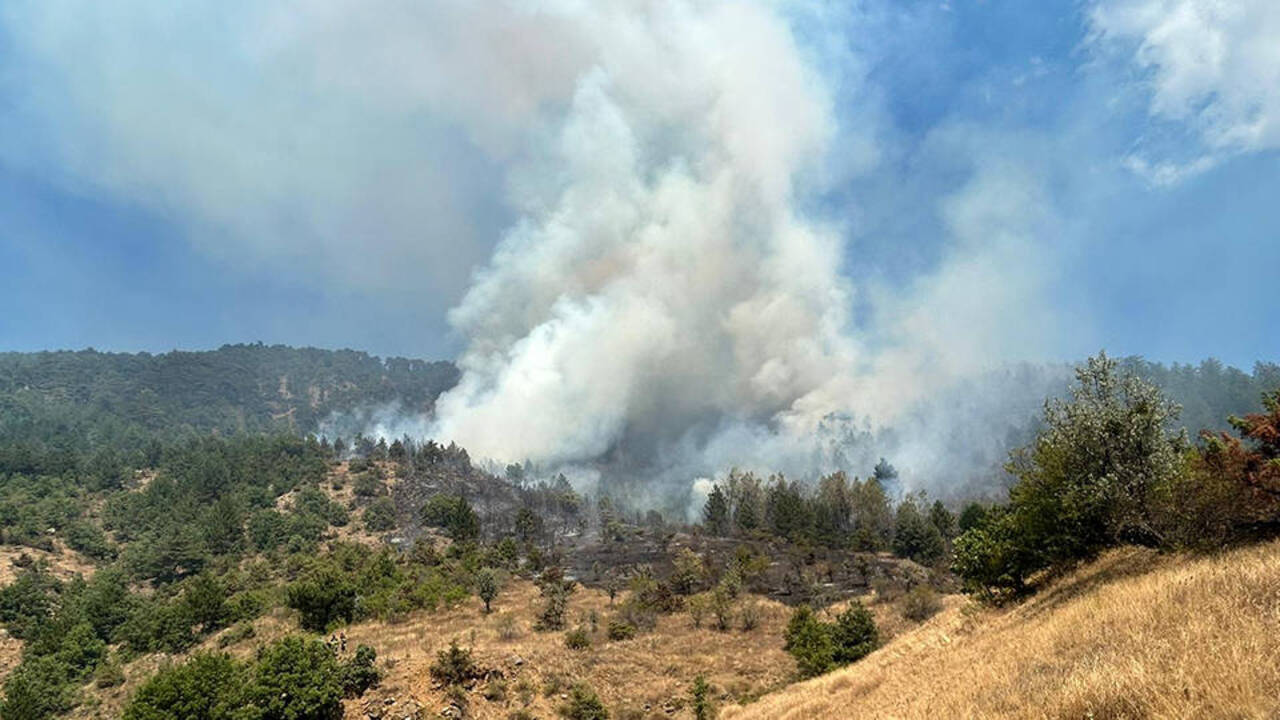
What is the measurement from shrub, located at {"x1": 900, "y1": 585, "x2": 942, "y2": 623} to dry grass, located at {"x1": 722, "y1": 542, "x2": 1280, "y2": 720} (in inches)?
1838

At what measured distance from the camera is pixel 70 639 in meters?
79.3

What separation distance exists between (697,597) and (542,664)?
2921 cm

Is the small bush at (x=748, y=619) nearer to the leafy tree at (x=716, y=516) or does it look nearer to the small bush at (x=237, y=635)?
the small bush at (x=237, y=635)

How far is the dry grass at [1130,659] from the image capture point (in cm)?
786

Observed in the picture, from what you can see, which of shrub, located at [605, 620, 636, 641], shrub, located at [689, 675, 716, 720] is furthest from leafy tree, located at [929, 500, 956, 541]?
shrub, located at [689, 675, 716, 720]

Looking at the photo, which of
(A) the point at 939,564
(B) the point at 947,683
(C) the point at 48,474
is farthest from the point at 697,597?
(C) the point at 48,474

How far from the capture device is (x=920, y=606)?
65.2m

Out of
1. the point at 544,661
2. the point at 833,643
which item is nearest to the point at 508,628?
the point at 544,661

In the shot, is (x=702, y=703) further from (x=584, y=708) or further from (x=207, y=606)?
(x=207, y=606)

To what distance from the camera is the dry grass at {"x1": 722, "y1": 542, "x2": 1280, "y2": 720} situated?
310 inches

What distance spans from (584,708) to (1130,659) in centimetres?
3791

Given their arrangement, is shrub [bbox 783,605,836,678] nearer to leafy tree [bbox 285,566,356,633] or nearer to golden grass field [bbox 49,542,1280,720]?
golden grass field [bbox 49,542,1280,720]

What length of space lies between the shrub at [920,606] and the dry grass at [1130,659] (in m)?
46.7

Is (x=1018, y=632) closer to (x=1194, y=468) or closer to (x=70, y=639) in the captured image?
(x=1194, y=468)
